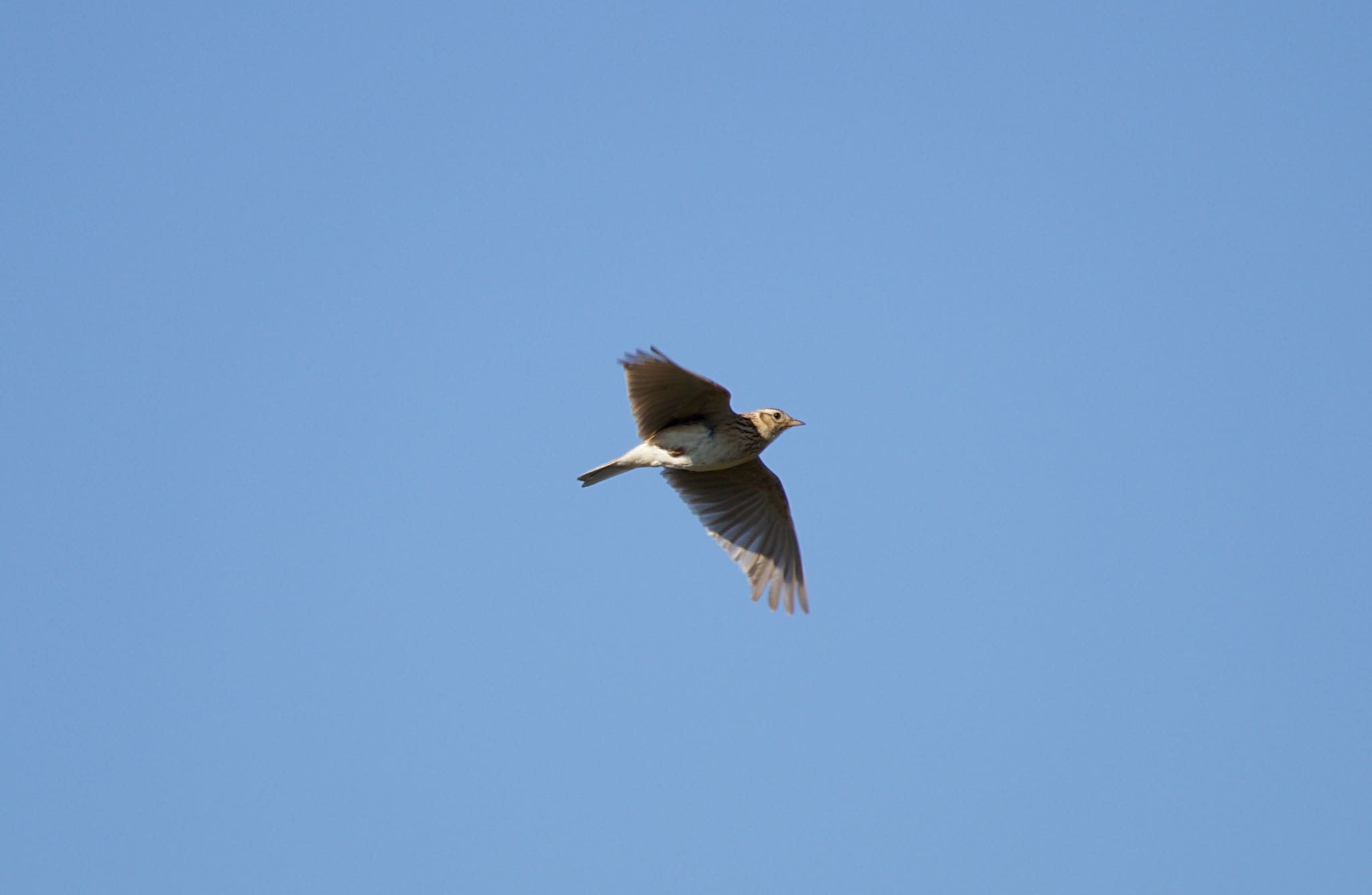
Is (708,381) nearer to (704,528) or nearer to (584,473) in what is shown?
(584,473)

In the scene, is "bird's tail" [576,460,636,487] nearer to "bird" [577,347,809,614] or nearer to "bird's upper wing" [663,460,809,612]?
"bird" [577,347,809,614]

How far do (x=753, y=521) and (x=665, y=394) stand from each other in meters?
2.91

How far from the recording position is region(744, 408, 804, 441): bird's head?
15602 mm

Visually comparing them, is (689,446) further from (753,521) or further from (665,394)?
(753,521)

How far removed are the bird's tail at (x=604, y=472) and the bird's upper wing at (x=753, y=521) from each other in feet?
5.77

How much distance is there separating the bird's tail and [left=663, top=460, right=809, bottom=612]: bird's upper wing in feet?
5.77

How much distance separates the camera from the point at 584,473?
49.7 feet

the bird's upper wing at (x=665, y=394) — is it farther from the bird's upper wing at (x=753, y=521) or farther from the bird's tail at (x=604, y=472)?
the bird's upper wing at (x=753, y=521)

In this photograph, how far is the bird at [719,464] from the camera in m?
14.7

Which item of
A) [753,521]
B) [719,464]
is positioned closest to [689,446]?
[719,464]

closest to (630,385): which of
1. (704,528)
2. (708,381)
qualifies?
(708,381)

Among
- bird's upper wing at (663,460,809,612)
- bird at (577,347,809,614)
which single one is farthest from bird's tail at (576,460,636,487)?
bird's upper wing at (663,460,809,612)

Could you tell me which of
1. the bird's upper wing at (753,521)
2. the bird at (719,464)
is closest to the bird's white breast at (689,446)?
the bird at (719,464)

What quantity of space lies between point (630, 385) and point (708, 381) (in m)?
0.76
